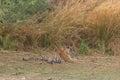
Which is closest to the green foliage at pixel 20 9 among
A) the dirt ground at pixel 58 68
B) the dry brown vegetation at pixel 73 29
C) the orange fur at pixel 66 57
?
the dry brown vegetation at pixel 73 29

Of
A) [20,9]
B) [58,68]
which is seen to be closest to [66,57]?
[58,68]

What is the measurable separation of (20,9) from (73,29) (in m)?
1.36

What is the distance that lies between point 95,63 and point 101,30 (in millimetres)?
1716

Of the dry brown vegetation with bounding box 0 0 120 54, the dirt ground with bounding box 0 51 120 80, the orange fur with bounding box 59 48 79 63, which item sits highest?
the dry brown vegetation with bounding box 0 0 120 54

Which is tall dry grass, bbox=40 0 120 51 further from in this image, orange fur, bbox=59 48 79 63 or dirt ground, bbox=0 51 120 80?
orange fur, bbox=59 48 79 63

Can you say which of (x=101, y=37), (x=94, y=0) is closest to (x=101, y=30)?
(x=101, y=37)

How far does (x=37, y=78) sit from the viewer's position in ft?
24.9

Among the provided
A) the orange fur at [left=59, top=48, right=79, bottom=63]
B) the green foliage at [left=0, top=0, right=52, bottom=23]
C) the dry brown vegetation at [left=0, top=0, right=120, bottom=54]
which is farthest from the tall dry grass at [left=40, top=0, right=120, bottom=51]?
the orange fur at [left=59, top=48, right=79, bottom=63]

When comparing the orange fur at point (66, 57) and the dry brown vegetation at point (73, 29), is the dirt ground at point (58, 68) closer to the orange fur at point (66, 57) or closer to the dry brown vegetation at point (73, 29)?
the orange fur at point (66, 57)

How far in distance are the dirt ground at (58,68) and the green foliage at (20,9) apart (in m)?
0.81

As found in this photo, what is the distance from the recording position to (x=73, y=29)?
35.7ft

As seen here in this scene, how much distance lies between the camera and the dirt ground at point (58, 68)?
307 inches

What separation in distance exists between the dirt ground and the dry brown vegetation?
51 centimetres

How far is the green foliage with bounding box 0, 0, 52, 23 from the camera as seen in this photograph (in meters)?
9.82
